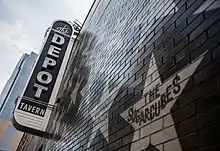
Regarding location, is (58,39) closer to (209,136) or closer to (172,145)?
(172,145)

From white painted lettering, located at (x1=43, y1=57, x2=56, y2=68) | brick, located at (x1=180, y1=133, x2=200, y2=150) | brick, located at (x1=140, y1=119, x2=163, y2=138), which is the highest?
white painted lettering, located at (x1=43, y1=57, x2=56, y2=68)

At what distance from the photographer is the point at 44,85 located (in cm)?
607

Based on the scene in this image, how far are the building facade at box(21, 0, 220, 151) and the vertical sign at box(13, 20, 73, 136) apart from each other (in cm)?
215

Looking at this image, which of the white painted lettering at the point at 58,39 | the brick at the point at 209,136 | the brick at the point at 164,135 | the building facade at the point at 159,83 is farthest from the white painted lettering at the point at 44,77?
the brick at the point at 209,136

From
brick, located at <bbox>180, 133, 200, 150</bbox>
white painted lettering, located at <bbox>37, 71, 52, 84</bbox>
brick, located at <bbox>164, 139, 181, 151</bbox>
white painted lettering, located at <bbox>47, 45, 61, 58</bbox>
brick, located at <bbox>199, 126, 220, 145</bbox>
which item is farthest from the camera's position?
white painted lettering, located at <bbox>47, 45, 61, 58</bbox>

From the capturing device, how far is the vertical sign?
552 centimetres

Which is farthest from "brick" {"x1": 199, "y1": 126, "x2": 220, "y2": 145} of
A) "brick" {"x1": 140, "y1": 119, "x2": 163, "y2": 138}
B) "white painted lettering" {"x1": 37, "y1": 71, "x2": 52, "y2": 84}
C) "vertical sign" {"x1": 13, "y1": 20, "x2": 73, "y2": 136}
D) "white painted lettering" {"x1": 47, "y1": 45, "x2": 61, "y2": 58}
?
"white painted lettering" {"x1": 47, "y1": 45, "x2": 61, "y2": 58}

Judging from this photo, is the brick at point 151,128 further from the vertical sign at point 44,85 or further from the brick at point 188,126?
the vertical sign at point 44,85

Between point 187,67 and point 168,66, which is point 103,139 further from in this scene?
point 187,67

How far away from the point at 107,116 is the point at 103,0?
3.90 m

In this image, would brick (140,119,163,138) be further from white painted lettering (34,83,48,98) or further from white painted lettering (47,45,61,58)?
white painted lettering (47,45,61,58)

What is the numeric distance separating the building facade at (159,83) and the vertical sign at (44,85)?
215 cm

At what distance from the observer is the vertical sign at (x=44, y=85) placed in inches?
217

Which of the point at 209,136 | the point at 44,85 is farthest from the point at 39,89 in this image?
the point at 209,136
